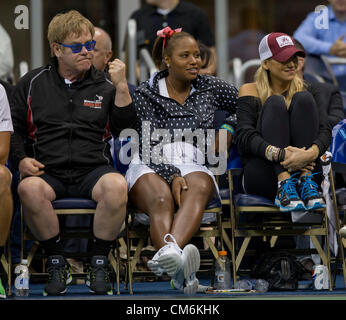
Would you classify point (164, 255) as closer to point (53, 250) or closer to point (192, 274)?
point (192, 274)

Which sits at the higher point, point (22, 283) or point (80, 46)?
point (80, 46)

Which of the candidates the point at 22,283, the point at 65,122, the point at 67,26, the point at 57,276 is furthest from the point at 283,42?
the point at 22,283

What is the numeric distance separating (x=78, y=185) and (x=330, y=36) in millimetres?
3324

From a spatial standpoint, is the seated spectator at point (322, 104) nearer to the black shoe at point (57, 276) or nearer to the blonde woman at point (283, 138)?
the blonde woman at point (283, 138)

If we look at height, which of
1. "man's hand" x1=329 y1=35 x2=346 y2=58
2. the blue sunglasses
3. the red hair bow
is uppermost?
"man's hand" x1=329 y1=35 x2=346 y2=58

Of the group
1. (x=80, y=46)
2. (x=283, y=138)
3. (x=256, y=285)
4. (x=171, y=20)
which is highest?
(x=171, y=20)

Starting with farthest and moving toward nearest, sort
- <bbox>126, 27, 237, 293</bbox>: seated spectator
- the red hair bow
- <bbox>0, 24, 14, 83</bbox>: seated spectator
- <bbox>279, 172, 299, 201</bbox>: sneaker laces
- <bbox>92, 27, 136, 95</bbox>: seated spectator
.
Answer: <bbox>0, 24, 14, 83</bbox>: seated spectator, <bbox>92, 27, 136, 95</bbox>: seated spectator, the red hair bow, <bbox>279, 172, 299, 201</bbox>: sneaker laces, <bbox>126, 27, 237, 293</bbox>: seated spectator

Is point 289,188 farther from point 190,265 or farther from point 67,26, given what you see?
point 67,26

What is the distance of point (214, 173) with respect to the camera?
5.52 metres

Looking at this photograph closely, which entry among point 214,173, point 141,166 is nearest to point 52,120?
point 141,166

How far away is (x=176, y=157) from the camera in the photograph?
528 cm

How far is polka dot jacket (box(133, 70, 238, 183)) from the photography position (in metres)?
5.34

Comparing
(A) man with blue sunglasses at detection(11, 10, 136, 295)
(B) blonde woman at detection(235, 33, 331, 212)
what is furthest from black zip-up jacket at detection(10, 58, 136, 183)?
(B) blonde woman at detection(235, 33, 331, 212)

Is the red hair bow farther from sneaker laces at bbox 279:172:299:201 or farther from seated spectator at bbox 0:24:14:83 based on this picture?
seated spectator at bbox 0:24:14:83
